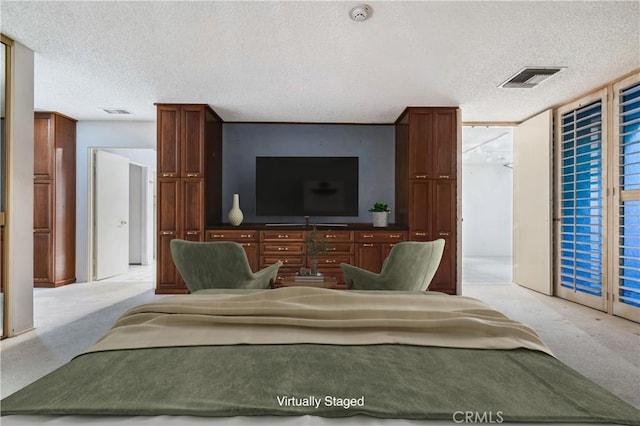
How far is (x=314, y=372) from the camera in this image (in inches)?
42.7

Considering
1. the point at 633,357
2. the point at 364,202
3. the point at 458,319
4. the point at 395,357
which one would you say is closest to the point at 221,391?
the point at 395,357

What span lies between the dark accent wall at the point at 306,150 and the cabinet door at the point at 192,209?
38.4 inches

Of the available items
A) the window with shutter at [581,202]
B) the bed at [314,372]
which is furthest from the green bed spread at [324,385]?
the window with shutter at [581,202]

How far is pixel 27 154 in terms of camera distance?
3363mm

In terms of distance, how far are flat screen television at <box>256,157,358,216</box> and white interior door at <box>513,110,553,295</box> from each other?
2585mm

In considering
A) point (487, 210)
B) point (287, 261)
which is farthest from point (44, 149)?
point (487, 210)

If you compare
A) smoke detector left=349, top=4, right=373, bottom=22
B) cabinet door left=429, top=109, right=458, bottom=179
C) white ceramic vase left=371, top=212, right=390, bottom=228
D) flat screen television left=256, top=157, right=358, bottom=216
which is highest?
smoke detector left=349, top=4, right=373, bottom=22

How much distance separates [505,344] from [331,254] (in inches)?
152

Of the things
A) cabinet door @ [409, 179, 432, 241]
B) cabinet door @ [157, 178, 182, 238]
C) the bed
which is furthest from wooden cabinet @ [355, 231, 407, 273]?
the bed

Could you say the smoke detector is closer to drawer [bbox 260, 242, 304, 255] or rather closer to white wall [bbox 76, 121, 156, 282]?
drawer [bbox 260, 242, 304, 255]

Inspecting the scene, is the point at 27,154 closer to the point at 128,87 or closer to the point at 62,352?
the point at 128,87

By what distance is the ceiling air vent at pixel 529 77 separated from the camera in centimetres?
367

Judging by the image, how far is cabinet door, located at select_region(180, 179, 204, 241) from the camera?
5.00 m

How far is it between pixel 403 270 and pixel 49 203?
527 centimetres
